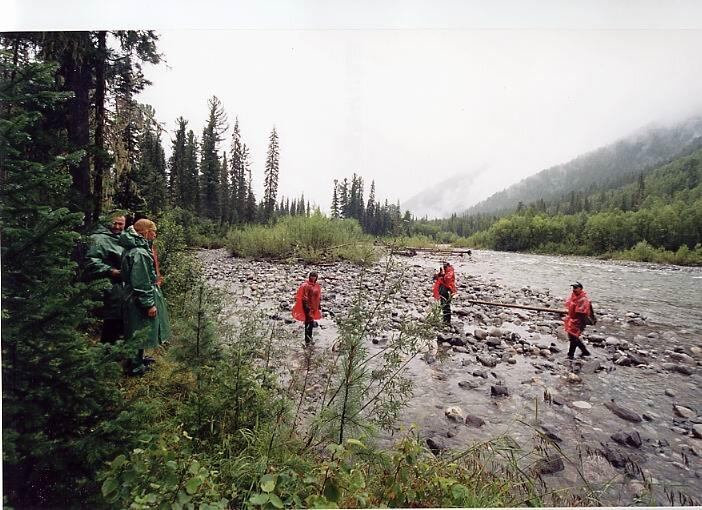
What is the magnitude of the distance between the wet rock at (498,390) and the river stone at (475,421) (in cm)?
21

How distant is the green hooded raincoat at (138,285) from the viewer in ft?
6.25

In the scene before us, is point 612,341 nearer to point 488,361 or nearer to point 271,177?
point 488,361

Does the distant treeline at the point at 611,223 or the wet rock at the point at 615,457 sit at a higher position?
the distant treeline at the point at 611,223

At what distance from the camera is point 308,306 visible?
7.10ft

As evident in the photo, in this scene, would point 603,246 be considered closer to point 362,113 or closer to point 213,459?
point 362,113

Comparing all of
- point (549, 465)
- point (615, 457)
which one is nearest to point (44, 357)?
point (549, 465)

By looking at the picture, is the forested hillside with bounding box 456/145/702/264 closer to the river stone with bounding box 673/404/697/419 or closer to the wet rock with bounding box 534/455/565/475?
the river stone with bounding box 673/404/697/419

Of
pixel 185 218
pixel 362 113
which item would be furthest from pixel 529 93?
pixel 185 218

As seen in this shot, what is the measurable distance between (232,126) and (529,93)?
2030mm

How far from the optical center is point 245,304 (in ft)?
7.01

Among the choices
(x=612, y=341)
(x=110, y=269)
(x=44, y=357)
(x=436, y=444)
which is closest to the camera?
(x=44, y=357)

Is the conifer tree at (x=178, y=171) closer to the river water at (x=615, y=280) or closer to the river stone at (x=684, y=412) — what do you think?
the river water at (x=615, y=280)

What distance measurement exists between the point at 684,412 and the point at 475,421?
4.24ft

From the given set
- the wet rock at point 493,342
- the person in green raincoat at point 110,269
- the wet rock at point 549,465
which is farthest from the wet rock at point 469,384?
the person in green raincoat at point 110,269
